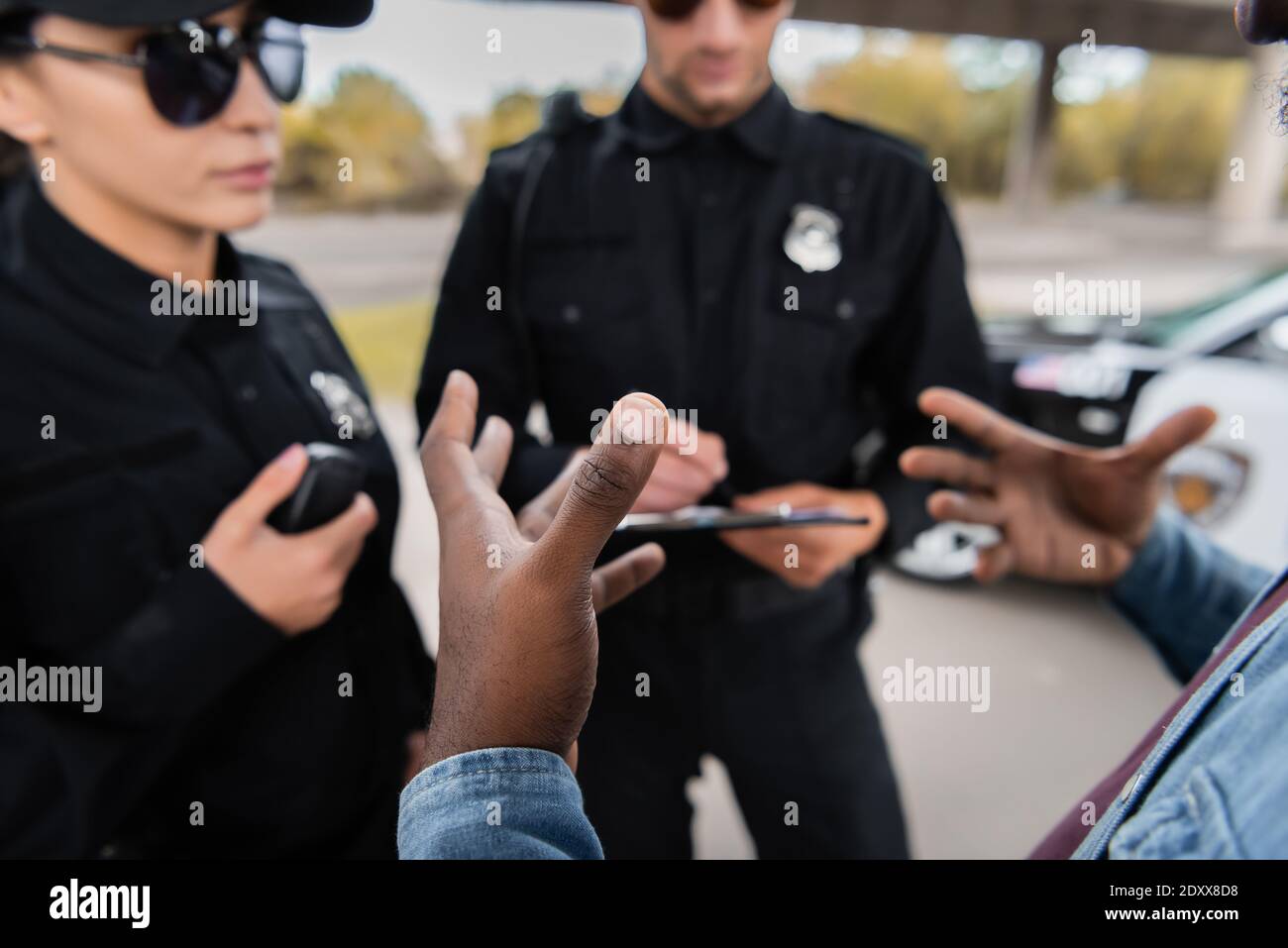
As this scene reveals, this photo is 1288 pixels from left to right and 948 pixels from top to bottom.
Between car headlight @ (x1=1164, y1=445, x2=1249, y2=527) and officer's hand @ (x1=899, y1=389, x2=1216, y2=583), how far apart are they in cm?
135

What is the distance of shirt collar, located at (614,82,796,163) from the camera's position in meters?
1.21

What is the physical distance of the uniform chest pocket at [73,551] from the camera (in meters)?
0.81

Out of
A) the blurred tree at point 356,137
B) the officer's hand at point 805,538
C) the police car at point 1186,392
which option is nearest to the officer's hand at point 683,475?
the officer's hand at point 805,538

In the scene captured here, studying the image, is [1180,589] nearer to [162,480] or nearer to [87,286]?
[162,480]

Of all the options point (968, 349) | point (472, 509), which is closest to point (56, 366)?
point (472, 509)

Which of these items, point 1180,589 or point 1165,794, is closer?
point 1165,794

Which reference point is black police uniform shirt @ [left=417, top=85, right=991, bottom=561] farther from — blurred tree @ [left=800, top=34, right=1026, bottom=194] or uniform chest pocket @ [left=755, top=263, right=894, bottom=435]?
blurred tree @ [left=800, top=34, right=1026, bottom=194]

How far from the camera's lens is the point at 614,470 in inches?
16.6

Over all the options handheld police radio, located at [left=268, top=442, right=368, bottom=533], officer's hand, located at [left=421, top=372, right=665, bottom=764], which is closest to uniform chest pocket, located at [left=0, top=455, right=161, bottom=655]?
handheld police radio, located at [left=268, top=442, right=368, bottom=533]

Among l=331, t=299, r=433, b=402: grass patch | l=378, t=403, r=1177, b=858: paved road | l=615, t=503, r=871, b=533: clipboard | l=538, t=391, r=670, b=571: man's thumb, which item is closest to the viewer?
l=538, t=391, r=670, b=571: man's thumb

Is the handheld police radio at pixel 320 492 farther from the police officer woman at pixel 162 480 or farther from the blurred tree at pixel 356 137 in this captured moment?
the blurred tree at pixel 356 137

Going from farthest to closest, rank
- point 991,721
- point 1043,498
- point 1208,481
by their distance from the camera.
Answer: point 1208,481, point 991,721, point 1043,498

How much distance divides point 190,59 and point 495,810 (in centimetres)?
82

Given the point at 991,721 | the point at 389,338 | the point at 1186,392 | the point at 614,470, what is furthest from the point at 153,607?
the point at 389,338
